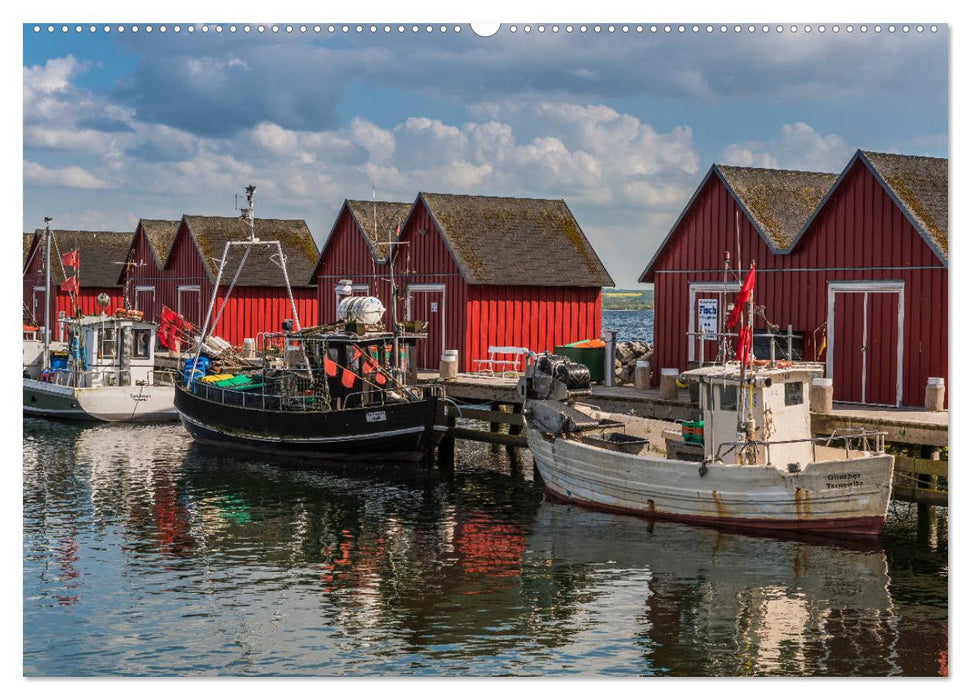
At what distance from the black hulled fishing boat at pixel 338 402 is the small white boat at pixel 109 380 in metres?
7.36

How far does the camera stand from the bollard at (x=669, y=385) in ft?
98.8

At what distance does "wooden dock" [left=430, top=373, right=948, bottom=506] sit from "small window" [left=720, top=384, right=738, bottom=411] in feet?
3.56

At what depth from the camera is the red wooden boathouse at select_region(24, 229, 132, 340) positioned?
5850 centimetres

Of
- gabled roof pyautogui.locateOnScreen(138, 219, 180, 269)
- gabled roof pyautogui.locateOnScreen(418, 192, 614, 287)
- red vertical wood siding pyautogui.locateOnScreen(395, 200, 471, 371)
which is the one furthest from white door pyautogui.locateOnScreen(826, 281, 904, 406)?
gabled roof pyautogui.locateOnScreen(138, 219, 180, 269)

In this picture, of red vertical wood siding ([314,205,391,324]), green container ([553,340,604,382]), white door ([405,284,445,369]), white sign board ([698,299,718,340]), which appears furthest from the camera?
red vertical wood siding ([314,205,391,324])

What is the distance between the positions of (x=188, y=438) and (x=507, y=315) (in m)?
11.2

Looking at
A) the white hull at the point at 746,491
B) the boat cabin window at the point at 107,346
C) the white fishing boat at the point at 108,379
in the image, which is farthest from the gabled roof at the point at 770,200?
the boat cabin window at the point at 107,346

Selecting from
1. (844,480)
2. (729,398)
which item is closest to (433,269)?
(729,398)

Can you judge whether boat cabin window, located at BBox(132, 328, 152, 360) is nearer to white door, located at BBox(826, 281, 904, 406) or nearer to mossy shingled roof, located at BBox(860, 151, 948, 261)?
white door, located at BBox(826, 281, 904, 406)

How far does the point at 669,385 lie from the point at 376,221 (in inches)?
688

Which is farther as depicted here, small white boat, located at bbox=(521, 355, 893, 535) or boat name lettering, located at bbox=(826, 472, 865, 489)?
small white boat, located at bbox=(521, 355, 893, 535)

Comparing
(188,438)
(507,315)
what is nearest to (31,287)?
(188,438)

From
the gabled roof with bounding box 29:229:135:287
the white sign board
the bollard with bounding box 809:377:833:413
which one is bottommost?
the bollard with bounding box 809:377:833:413

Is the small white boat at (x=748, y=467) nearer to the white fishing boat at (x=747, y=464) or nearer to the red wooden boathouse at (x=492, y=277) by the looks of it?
the white fishing boat at (x=747, y=464)
